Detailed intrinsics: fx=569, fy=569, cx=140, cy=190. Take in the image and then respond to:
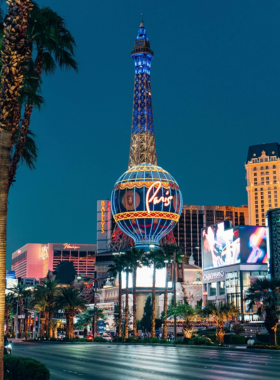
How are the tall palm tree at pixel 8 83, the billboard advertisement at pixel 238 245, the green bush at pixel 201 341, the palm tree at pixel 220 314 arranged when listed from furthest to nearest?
the billboard advertisement at pixel 238 245 → the palm tree at pixel 220 314 → the green bush at pixel 201 341 → the tall palm tree at pixel 8 83

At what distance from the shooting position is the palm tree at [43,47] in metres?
20.2

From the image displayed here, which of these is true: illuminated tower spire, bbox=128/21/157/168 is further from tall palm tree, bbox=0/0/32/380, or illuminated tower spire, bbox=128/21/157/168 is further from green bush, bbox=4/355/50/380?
tall palm tree, bbox=0/0/32/380

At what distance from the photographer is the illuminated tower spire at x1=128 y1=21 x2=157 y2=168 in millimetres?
144375

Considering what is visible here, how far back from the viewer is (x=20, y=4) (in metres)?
15.0

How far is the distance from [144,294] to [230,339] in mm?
66066

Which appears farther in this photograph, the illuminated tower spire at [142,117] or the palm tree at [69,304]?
the illuminated tower spire at [142,117]

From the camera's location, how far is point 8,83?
1520 cm

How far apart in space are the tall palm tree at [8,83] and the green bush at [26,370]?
1.72 m

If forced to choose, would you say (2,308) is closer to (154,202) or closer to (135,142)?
(154,202)

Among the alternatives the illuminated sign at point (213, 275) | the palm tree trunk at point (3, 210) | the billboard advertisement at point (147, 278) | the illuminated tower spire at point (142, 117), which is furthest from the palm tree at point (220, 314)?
the illuminated tower spire at point (142, 117)

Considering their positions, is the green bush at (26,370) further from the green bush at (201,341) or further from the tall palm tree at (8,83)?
the green bush at (201,341)

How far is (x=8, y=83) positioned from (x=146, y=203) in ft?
310

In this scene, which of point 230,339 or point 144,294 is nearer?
point 230,339

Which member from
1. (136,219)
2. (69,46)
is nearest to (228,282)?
(136,219)
